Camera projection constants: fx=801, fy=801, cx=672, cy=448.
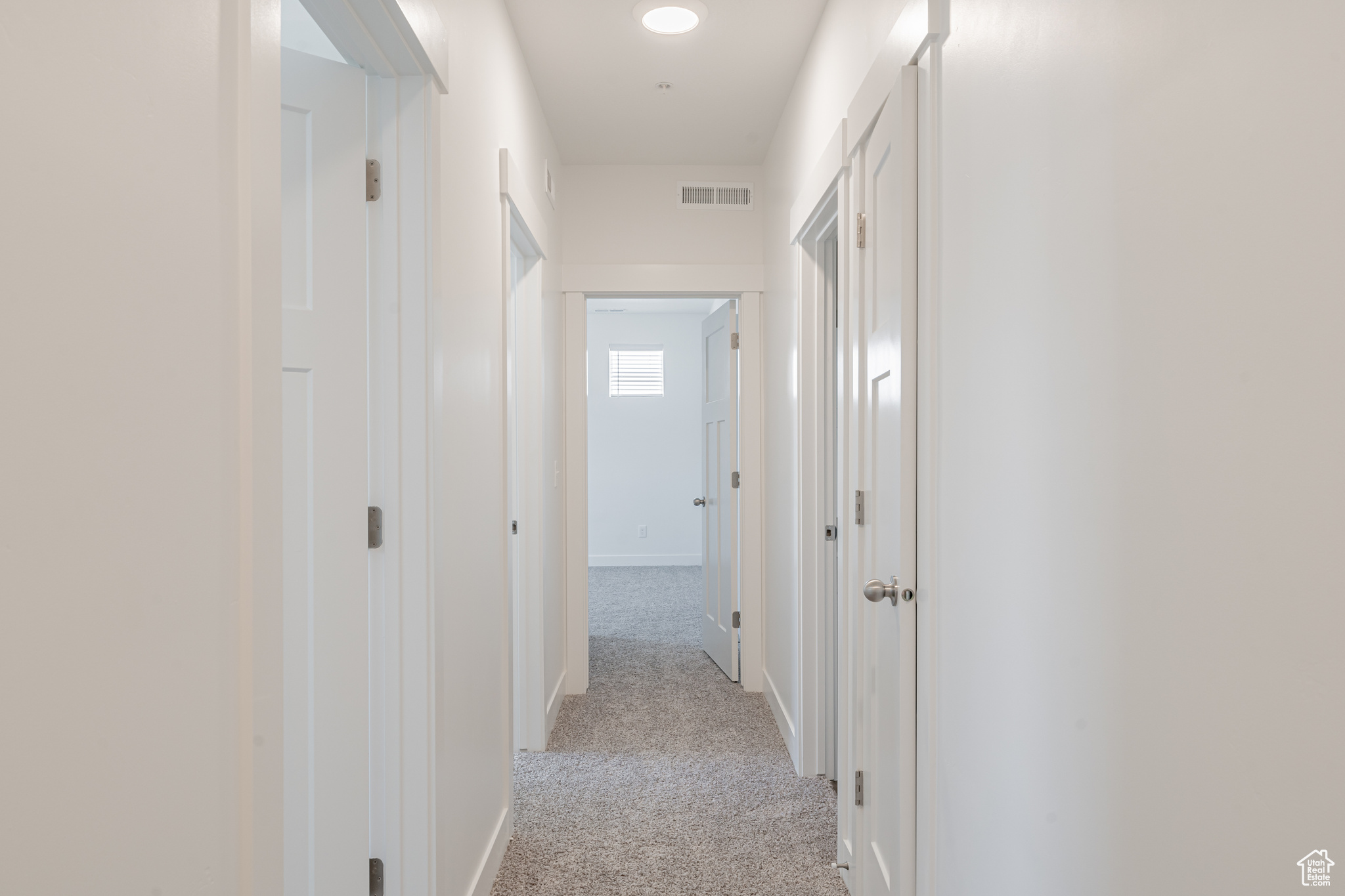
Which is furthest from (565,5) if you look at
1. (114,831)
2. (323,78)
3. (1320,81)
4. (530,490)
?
(114,831)

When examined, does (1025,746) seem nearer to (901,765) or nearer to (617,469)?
(901,765)

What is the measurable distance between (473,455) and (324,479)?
49 centimetres

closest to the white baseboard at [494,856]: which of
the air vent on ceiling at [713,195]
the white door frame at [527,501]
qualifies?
the white door frame at [527,501]

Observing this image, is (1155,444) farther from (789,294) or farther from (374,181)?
(789,294)

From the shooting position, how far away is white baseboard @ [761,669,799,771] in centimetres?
291

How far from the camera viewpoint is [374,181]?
1.57m

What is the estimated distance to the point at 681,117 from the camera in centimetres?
324

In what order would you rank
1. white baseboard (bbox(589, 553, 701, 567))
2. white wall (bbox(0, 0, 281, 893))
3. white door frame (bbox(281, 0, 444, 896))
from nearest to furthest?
white wall (bbox(0, 0, 281, 893)), white door frame (bbox(281, 0, 444, 896)), white baseboard (bbox(589, 553, 701, 567))

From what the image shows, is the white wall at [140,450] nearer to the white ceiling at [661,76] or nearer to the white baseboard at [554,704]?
the white ceiling at [661,76]

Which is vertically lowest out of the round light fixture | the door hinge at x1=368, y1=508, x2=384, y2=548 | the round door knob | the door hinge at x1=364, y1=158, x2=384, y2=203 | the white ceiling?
the round door knob

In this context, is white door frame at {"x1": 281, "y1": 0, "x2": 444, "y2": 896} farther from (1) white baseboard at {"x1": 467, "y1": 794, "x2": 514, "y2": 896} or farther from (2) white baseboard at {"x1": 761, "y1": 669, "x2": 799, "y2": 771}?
(2) white baseboard at {"x1": 761, "y1": 669, "x2": 799, "y2": 771}

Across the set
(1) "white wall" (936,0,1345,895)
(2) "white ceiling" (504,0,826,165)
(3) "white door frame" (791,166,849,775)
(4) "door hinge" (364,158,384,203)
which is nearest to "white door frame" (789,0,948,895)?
(3) "white door frame" (791,166,849,775)

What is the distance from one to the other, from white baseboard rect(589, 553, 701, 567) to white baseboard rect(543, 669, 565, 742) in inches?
148

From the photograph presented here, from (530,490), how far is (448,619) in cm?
139
